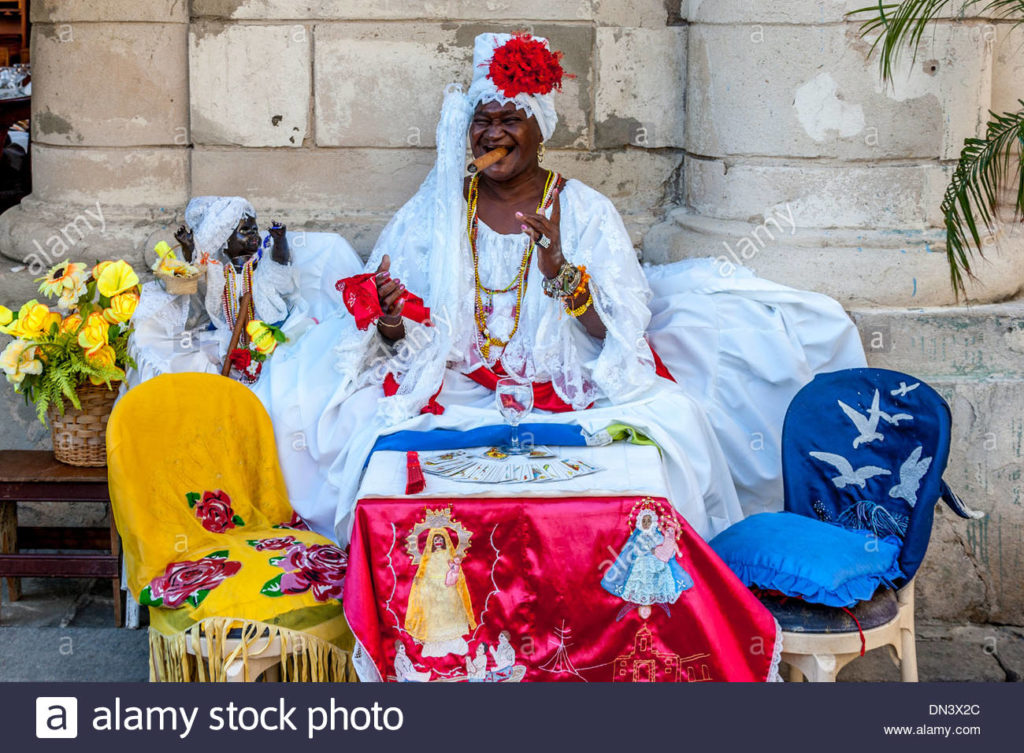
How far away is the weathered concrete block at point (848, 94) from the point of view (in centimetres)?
478

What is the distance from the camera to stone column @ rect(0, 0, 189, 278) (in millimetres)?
5301

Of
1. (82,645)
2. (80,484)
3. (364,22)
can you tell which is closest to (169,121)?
(364,22)

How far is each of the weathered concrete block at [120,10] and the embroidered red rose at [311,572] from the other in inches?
97.3

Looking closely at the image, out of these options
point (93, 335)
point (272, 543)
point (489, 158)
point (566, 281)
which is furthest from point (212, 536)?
point (489, 158)

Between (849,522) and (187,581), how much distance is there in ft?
6.47

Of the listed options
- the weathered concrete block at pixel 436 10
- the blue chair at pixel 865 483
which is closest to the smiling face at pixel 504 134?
the weathered concrete block at pixel 436 10

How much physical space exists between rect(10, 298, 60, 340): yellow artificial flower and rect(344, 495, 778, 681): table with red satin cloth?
1.62 meters

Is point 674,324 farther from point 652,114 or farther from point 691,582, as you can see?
point 691,582

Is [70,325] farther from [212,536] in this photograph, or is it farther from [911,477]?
[911,477]

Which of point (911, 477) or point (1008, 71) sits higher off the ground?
point (1008, 71)

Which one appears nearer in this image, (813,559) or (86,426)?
(813,559)

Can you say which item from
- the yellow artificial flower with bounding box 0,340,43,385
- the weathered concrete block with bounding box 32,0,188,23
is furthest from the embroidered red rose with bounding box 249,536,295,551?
the weathered concrete block with bounding box 32,0,188,23

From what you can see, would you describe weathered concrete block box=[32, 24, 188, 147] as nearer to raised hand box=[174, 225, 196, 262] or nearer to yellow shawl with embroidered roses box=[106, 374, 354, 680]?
raised hand box=[174, 225, 196, 262]

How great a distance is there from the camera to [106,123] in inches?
211
